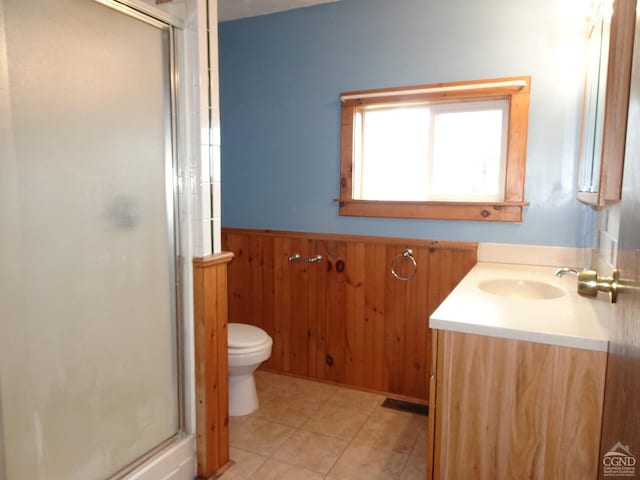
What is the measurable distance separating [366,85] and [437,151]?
58 cm

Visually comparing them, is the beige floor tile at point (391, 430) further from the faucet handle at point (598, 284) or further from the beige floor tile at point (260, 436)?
the faucet handle at point (598, 284)

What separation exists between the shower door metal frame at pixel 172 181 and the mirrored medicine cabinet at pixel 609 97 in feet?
4.93

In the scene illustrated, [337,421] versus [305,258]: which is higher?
[305,258]

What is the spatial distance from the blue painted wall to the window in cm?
6

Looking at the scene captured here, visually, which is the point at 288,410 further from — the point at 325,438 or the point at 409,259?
the point at 409,259

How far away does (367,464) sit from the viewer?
6.78 feet

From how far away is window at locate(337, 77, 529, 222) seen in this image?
233 centimetres

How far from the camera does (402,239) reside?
8.61 ft

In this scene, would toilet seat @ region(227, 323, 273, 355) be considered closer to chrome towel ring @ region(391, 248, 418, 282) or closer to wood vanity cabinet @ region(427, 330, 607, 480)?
chrome towel ring @ region(391, 248, 418, 282)

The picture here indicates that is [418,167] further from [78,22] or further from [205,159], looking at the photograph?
[78,22]

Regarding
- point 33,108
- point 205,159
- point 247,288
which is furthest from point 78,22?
point 247,288

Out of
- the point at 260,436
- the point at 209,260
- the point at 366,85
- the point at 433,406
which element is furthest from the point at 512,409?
the point at 366,85

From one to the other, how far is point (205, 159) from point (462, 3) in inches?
64.6

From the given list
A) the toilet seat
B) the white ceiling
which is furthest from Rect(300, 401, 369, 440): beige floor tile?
the white ceiling
